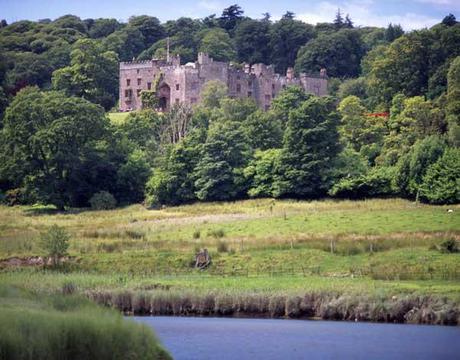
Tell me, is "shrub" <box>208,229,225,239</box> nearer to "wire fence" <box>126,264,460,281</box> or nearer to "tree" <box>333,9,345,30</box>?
"wire fence" <box>126,264,460,281</box>

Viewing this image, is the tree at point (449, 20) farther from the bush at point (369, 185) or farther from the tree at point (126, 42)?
the bush at point (369, 185)

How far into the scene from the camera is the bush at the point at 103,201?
86312mm

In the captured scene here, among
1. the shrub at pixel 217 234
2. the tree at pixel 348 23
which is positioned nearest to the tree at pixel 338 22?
the tree at pixel 348 23

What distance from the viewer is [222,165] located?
86750 mm

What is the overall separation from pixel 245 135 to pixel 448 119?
1740 cm

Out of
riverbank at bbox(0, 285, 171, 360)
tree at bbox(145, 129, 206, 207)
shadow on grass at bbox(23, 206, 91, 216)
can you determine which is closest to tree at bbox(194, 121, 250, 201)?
tree at bbox(145, 129, 206, 207)

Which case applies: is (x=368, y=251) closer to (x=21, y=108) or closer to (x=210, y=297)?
(x=210, y=297)

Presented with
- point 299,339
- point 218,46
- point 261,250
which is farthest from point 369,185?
point 218,46

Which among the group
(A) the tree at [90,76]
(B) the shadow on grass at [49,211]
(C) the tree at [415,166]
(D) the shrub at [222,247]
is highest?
(A) the tree at [90,76]

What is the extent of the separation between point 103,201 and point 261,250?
2981 cm

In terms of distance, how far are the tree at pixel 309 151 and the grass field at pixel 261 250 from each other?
9.88 ft

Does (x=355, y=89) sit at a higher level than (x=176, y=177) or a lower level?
higher

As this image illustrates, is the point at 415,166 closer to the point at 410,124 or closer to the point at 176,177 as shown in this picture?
the point at 176,177

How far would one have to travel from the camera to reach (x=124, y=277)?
52.3 meters
